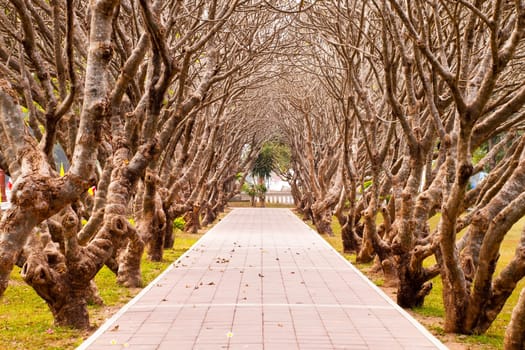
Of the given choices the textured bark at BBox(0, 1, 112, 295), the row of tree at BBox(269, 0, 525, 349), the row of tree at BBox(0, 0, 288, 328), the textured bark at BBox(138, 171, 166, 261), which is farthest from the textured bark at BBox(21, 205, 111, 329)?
the textured bark at BBox(138, 171, 166, 261)

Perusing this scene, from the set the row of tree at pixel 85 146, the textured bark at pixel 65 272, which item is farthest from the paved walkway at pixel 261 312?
the row of tree at pixel 85 146

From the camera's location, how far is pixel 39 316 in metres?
9.09

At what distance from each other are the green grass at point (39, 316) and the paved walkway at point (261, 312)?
381mm

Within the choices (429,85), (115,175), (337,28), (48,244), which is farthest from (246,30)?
(48,244)

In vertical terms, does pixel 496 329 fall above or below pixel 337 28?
below

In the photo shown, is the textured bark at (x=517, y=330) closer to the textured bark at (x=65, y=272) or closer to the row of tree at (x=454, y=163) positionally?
the row of tree at (x=454, y=163)

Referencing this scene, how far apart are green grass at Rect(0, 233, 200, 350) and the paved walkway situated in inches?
15.0

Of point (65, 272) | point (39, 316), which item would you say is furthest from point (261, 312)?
point (39, 316)

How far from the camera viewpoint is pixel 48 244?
7965 millimetres

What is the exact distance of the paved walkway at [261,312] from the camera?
733cm

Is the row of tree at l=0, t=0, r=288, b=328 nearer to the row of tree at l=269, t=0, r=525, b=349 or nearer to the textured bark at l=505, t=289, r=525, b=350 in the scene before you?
the row of tree at l=269, t=0, r=525, b=349

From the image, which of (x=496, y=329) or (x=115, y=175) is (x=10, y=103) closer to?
(x=115, y=175)

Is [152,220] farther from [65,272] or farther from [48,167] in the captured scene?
[48,167]

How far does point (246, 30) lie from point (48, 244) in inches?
393
